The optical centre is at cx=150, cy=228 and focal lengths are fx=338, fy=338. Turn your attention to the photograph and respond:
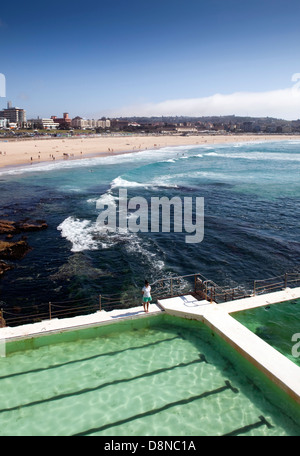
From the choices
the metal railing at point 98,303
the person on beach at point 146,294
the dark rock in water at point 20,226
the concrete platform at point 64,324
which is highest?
the person on beach at point 146,294

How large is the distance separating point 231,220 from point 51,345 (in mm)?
20383

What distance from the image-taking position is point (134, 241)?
22.4 meters

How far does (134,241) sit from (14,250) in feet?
24.4

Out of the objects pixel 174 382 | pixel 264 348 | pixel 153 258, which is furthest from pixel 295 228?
pixel 174 382

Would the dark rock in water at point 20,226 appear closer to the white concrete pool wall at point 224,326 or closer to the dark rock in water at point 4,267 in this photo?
the dark rock in water at point 4,267

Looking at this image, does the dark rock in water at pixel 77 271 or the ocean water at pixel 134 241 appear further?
the dark rock in water at pixel 77 271

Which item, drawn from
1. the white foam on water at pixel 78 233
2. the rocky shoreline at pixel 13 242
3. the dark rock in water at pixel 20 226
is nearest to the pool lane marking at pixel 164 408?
the rocky shoreline at pixel 13 242

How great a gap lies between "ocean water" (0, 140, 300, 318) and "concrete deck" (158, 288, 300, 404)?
13.3ft

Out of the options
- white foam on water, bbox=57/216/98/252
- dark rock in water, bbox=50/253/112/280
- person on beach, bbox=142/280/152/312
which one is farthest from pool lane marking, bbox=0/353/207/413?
white foam on water, bbox=57/216/98/252

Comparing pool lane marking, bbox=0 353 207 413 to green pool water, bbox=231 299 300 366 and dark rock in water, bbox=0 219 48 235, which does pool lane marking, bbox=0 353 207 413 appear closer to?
green pool water, bbox=231 299 300 366

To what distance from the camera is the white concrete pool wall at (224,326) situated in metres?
8.44

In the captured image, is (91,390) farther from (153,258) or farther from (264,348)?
(153,258)

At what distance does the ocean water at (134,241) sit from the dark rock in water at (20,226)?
32.0 inches

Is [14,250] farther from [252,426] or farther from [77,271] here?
[252,426]
